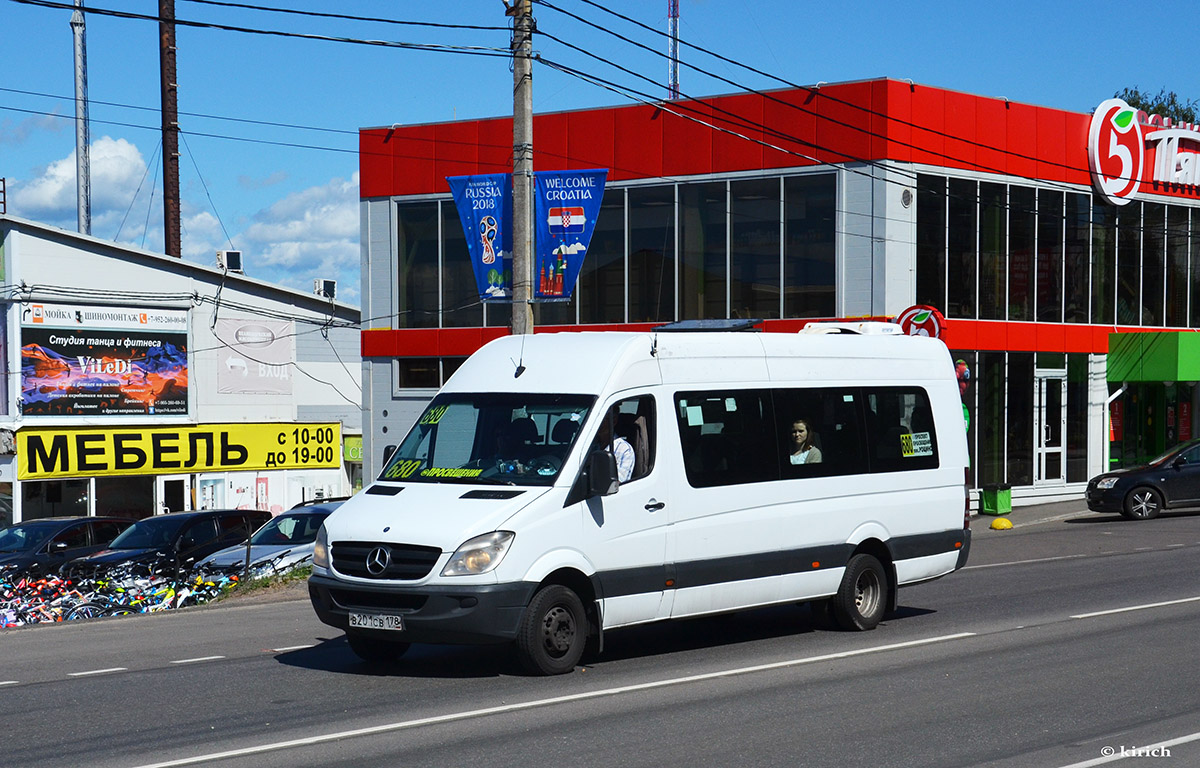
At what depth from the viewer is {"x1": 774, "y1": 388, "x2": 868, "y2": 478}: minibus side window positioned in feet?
38.3

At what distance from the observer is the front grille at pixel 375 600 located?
31.3 feet

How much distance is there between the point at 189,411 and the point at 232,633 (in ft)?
Answer: 85.0

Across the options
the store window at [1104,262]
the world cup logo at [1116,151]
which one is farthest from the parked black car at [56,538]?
the world cup logo at [1116,151]

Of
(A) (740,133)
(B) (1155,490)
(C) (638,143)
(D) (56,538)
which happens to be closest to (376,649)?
(D) (56,538)

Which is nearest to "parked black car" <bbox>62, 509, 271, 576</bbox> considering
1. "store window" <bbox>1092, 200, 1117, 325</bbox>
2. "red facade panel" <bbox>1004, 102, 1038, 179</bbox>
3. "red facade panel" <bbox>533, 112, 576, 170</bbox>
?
"red facade panel" <bbox>533, 112, 576, 170</bbox>

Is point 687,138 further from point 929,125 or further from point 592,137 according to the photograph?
point 929,125

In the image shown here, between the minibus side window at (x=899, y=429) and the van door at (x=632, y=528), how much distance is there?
9.18 feet

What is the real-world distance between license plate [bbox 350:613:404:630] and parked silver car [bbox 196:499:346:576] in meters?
8.26

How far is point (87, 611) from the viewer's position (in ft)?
53.9

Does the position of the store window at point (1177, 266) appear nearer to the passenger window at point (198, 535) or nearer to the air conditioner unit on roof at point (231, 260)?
the passenger window at point (198, 535)

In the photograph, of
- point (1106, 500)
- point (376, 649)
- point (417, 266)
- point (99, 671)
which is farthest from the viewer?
point (417, 266)

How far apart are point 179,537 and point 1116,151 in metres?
22.4

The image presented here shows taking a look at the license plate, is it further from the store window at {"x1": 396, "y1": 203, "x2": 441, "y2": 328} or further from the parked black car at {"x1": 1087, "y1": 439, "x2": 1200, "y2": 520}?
the store window at {"x1": 396, "y1": 203, "x2": 441, "y2": 328}

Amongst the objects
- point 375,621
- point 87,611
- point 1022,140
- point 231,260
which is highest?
point 1022,140
